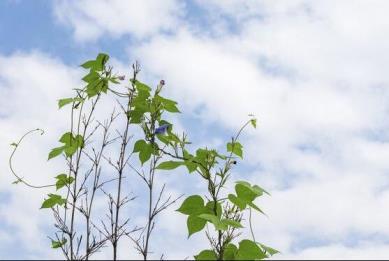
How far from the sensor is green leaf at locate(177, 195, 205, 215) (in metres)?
3.06

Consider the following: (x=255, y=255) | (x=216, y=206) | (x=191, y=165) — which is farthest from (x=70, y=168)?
(x=255, y=255)

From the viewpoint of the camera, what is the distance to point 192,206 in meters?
3.08

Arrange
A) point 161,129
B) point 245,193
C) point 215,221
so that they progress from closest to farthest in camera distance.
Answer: point 215,221
point 245,193
point 161,129

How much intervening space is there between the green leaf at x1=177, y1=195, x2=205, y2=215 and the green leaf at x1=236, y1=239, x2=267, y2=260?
29 centimetres

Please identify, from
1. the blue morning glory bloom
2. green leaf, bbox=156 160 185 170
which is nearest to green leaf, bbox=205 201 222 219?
green leaf, bbox=156 160 185 170

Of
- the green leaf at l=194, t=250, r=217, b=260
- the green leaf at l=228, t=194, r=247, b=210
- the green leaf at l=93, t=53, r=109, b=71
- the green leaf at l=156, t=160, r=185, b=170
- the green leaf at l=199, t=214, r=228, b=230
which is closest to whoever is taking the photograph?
the green leaf at l=199, t=214, r=228, b=230

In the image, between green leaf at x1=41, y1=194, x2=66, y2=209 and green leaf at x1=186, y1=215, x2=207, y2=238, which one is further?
green leaf at x1=41, y1=194, x2=66, y2=209

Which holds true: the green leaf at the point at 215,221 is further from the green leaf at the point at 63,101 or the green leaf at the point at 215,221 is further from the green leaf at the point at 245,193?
the green leaf at the point at 63,101

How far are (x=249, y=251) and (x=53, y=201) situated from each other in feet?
5.82

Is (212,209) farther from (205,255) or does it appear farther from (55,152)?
(55,152)

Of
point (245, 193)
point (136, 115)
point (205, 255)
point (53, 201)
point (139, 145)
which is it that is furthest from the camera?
point (53, 201)

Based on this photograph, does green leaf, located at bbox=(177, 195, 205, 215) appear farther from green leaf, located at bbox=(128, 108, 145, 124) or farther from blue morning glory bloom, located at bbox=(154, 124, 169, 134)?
green leaf, located at bbox=(128, 108, 145, 124)

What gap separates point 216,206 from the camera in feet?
10.2

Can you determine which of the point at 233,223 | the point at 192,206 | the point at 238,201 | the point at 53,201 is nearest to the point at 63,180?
the point at 53,201
